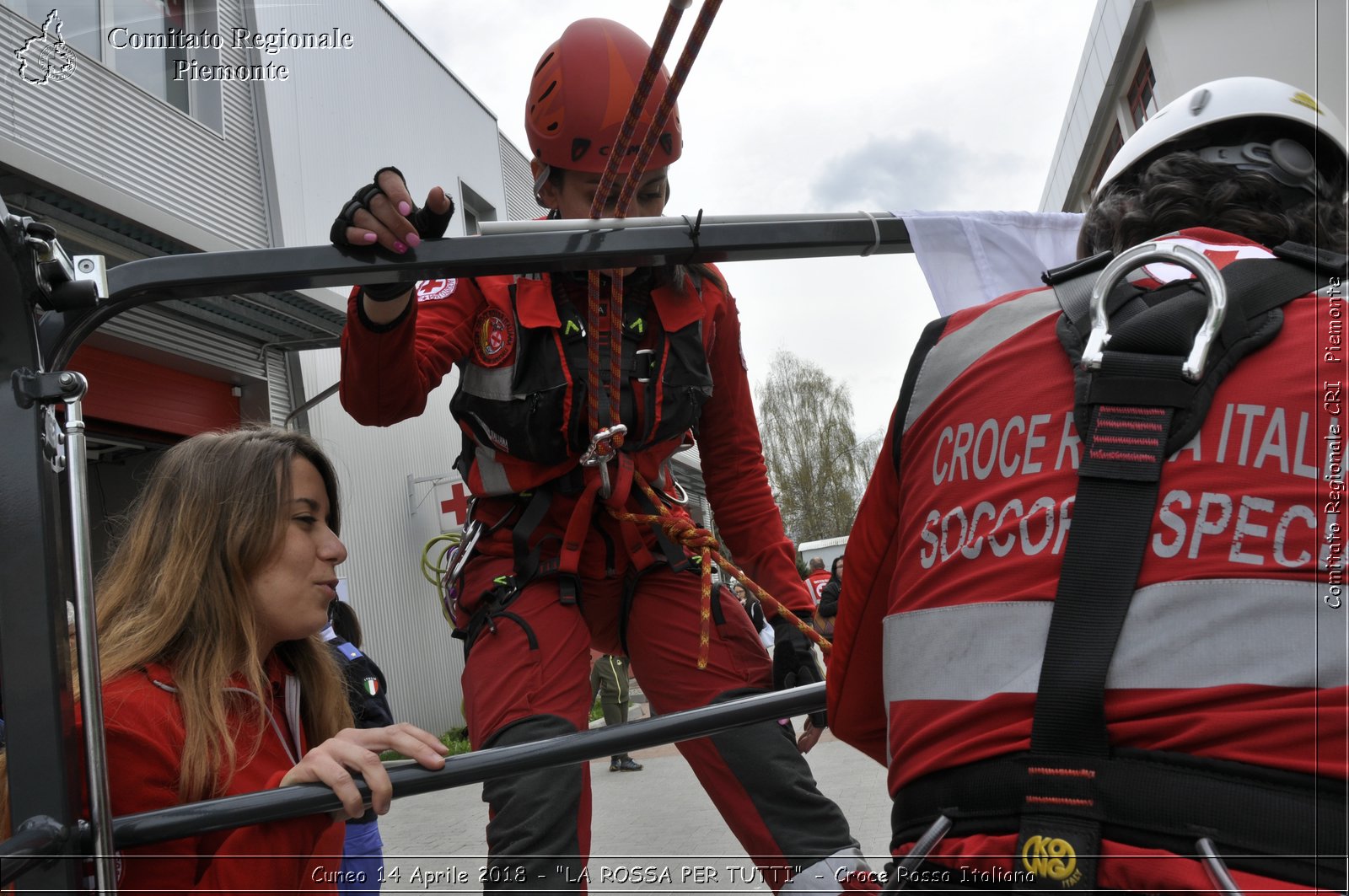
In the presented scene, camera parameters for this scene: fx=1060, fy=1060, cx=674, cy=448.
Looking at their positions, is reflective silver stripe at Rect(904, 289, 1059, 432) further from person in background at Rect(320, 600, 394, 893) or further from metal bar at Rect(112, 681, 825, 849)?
person in background at Rect(320, 600, 394, 893)

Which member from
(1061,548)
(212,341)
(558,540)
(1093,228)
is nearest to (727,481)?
(558,540)

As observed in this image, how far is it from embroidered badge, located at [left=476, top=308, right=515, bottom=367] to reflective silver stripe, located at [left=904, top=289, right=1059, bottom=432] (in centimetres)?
101

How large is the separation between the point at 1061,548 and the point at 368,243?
1029 millimetres

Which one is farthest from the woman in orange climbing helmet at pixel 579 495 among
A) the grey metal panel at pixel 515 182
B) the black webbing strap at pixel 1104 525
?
the grey metal panel at pixel 515 182

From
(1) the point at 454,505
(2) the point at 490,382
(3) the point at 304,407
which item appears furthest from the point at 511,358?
(1) the point at 454,505

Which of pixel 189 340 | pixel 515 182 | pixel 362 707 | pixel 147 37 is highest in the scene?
pixel 515 182

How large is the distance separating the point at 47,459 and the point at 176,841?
58cm

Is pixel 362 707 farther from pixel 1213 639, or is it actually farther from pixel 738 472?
pixel 1213 639

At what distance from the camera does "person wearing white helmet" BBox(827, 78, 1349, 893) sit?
997mm

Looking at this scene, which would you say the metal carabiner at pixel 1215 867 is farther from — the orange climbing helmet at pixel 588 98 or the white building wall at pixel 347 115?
the white building wall at pixel 347 115

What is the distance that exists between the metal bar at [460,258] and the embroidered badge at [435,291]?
568mm

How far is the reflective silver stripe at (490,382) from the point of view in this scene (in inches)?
82.8

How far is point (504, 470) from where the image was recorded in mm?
2150

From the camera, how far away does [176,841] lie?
153 cm
